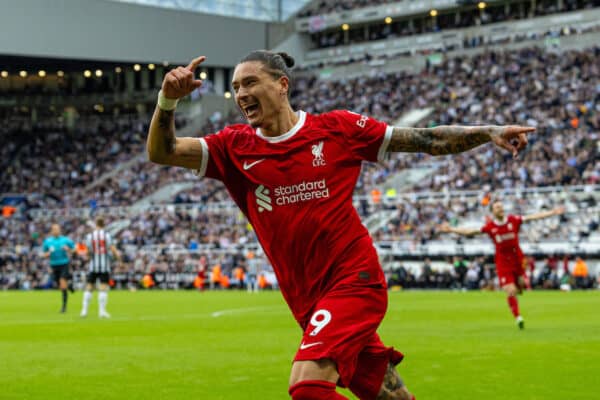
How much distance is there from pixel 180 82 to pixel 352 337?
178 centimetres

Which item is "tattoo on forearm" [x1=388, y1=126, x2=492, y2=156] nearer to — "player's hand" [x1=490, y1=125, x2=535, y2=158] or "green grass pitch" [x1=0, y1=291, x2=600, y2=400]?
"player's hand" [x1=490, y1=125, x2=535, y2=158]

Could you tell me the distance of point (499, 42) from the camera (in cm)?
5944

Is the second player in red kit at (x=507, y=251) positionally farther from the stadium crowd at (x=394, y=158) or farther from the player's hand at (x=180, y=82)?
the stadium crowd at (x=394, y=158)

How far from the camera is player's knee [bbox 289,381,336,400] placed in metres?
5.26

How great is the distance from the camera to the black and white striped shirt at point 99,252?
2403 centimetres

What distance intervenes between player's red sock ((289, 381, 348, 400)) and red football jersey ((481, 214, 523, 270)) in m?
13.7

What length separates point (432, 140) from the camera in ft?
20.2

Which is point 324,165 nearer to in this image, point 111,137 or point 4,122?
point 111,137

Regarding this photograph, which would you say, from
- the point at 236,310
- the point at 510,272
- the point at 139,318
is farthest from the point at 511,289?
the point at 236,310

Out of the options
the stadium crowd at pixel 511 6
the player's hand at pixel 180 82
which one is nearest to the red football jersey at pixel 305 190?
the player's hand at pixel 180 82

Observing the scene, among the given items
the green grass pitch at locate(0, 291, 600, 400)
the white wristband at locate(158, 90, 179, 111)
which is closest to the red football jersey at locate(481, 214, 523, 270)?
the green grass pitch at locate(0, 291, 600, 400)

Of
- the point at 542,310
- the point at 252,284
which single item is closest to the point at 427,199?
the point at 252,284

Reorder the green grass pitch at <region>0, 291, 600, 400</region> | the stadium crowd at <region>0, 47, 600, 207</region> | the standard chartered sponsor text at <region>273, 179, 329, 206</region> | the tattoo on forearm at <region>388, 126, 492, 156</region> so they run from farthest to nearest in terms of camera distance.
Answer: the stadium crowd at <region>0, 47, 600, 207</region> → the green grass pitch at <region>0, 291, 600, 400</region> → the tattoo on forearm at <region>388, 126, 492, 156</region> → the standard chartered sponsor text at <region>273, 179, 329, 206</region>

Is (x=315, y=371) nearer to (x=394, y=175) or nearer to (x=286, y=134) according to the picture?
(x=286, y=134)
